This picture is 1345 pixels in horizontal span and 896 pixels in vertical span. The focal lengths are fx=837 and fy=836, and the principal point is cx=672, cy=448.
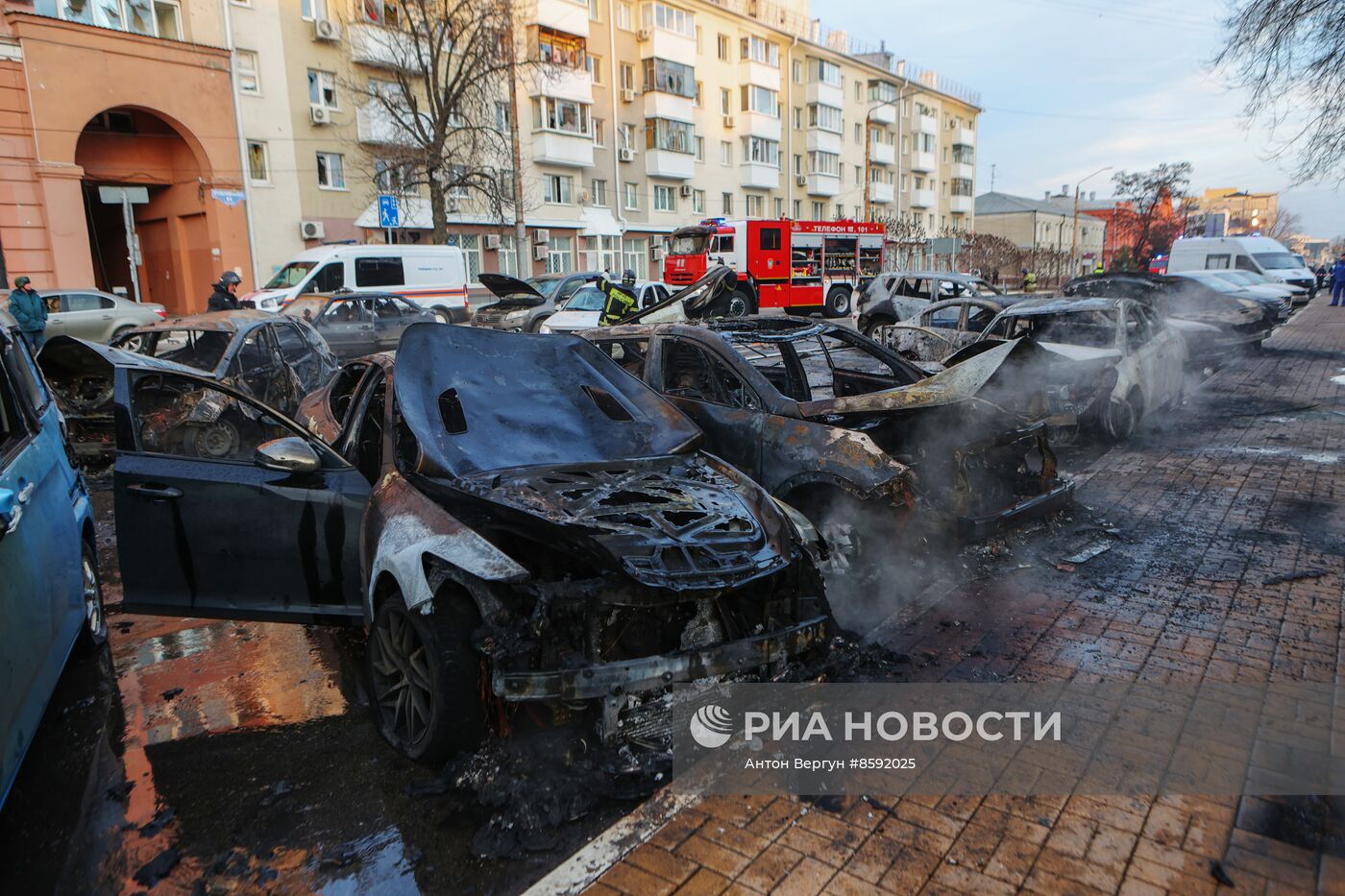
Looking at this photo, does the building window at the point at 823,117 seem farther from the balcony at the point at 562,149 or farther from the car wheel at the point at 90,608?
the car wheel at the point at 90,608

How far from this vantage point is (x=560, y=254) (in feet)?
125

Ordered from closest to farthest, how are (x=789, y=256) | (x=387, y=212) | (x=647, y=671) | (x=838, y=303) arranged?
(x=647, y=671)
(x=387, y=212)
(x=789, y=256)
(x=838, y=303)

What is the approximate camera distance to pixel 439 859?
9.60 ft

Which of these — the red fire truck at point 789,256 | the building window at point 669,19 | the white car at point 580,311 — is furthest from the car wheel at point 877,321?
the building window at point 669,19

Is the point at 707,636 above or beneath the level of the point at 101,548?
above

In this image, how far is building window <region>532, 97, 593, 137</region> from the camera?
3675 cm

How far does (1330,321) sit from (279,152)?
111 feet

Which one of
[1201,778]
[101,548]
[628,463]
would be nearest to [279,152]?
[101,548]

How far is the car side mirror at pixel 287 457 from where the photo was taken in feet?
13.1

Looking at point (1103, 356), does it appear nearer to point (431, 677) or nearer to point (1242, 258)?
point (431, 677)

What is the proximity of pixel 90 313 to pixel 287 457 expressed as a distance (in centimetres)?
1831

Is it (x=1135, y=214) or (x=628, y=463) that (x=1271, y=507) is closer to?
(x=628, y=463)

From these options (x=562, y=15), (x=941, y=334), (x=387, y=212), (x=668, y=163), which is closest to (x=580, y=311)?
(x=941, y=334)

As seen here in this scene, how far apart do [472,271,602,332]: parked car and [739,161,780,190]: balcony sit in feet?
96.3
